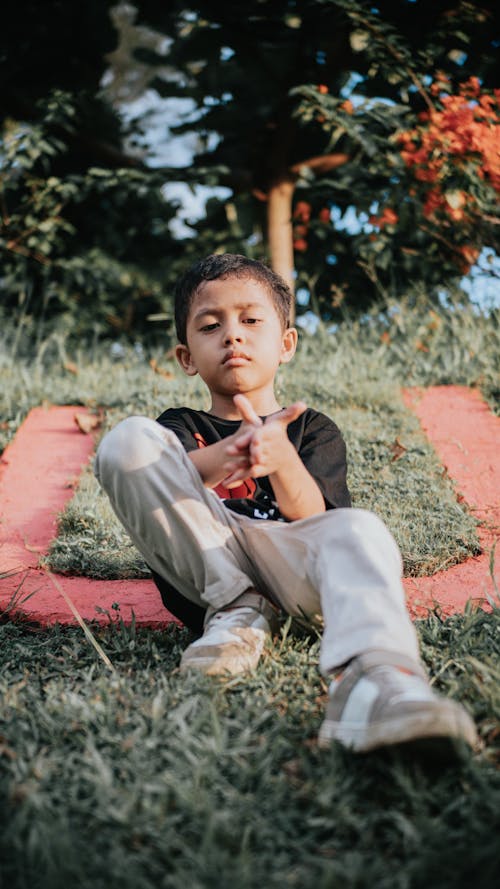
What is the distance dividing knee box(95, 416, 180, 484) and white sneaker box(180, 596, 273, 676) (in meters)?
0.40

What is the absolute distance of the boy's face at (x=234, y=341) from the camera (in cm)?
236

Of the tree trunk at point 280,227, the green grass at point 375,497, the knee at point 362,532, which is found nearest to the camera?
the knee at point 362,532

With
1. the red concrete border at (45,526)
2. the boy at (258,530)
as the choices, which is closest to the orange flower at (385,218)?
the red concrete border at (45,526)

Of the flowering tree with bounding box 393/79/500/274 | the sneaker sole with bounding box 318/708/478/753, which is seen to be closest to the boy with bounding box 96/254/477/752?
the sneaker sole with bounding box 318/708/478/753

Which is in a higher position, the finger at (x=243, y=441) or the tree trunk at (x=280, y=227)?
the finger at (x=243, y=441)

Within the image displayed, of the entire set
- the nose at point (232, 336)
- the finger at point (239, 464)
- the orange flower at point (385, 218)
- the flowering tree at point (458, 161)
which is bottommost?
the orange flower at point (385, 218)

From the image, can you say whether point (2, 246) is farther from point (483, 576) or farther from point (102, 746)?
point (102, 746)

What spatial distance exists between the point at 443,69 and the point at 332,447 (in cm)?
432

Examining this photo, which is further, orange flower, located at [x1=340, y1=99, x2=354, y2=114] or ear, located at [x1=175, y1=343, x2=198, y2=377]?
orange flower, located at [x1=340, y1=99, x2=354, y2=114]

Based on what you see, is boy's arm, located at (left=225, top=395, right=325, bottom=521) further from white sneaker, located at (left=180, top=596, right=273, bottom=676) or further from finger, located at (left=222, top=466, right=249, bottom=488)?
white sneaker, located at (left=180, top=596, right=273, bottom=676)

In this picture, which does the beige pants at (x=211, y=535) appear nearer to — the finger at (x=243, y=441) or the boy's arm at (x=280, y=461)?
the boy's arm at (x=280, y=461)

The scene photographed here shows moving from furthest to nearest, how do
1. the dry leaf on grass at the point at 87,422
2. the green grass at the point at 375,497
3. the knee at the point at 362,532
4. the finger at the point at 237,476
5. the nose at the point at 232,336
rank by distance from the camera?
1. the dry leaf on grass at the point at 87,422
2. the green grass at the point at 375,497
3. the nose at the point at 232,336
4. the finger at the point at 237,476
5. the knee at the point at 362,532

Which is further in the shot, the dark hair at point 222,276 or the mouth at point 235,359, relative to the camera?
the dark hair at point 222,276

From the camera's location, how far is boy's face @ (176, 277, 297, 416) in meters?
2.36
